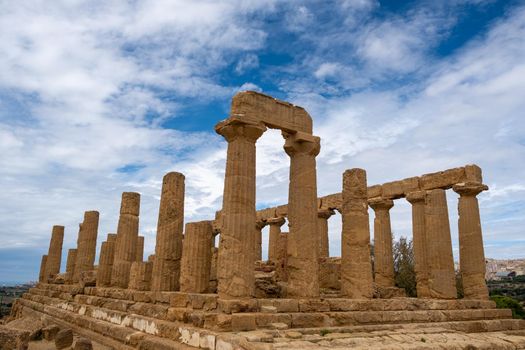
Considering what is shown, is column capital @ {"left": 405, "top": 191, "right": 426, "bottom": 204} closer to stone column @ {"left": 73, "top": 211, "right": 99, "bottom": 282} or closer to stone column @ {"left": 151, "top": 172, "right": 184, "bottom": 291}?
stone column @ {"left": 151, "top": 172, "right": 184, "bottom": 291}

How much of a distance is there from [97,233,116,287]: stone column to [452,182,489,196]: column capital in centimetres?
1540

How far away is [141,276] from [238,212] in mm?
6470

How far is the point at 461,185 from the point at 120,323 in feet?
45.9

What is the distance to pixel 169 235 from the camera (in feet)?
46.5

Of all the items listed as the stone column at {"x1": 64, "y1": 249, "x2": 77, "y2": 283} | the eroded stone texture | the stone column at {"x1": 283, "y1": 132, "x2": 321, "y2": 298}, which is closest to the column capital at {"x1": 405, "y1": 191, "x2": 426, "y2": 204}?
the stone column at {"x1": 283, "y1": 132, "x2": 321, "y2": 298}

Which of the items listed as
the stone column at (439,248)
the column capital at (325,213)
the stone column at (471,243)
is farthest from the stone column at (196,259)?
the stone column at (471,243)

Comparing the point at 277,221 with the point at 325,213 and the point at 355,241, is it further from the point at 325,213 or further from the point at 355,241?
the point at 355,241

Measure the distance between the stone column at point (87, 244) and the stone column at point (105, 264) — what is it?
3.27m

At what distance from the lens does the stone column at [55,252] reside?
28548 millimetres

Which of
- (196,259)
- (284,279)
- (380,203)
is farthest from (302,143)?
(380,203)

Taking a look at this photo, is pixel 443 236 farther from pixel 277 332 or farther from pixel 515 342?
pixel 277 332

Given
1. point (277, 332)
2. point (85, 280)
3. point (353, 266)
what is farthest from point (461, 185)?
point (85, 280)

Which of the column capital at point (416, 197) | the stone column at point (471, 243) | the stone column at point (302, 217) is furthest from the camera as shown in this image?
the column capital at point (416, 197)

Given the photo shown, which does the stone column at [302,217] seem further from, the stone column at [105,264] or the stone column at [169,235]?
the stone column at [105,264]
